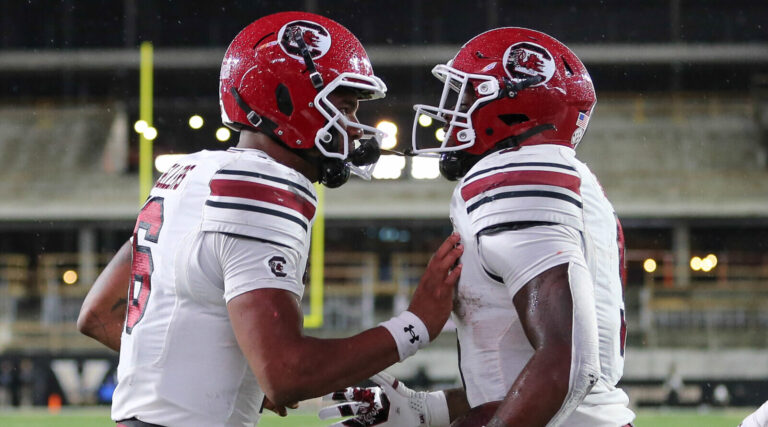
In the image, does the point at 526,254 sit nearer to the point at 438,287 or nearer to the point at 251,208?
the point at 438,287

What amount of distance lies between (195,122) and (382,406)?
46.9 ft

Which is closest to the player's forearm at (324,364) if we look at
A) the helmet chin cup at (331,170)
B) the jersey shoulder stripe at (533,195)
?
the jersey shoulder stripe at (533,195)

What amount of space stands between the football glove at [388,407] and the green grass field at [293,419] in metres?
6.90

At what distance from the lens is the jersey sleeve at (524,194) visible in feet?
6.59

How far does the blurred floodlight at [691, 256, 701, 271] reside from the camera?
17.2 meters

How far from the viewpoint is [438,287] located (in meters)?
2.13

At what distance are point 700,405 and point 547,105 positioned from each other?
391 inches

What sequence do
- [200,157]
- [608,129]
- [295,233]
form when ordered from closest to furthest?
1. [295,233]
2. [200,157]
3. [608,129]

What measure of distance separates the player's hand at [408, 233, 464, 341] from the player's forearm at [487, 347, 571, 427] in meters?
0.28

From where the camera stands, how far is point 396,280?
16703mm

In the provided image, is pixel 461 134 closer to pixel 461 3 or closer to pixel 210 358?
pixel 210 358

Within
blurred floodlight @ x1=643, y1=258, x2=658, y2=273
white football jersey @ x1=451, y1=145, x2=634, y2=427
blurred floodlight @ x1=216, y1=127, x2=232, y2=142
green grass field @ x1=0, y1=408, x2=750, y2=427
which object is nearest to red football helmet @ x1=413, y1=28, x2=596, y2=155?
white football jersey @ x1=451, y1=145, x2=634, y2=427

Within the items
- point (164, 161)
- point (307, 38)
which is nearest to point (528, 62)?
point (307, 38)

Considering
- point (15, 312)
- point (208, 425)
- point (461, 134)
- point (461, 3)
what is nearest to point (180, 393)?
point (208, 425)
